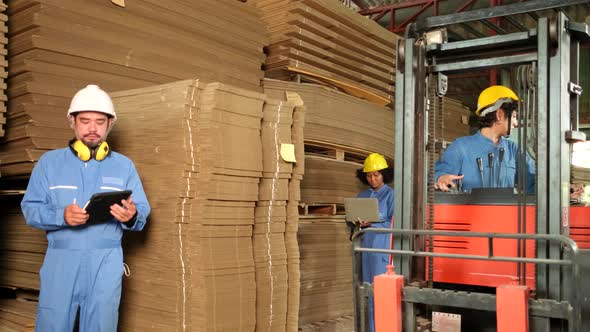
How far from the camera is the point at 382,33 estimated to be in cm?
812

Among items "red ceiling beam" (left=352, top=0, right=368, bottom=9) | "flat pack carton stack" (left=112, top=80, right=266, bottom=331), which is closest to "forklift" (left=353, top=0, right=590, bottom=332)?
"flat pack carton stack" (left=112, top=80, right=266, bottom=331)

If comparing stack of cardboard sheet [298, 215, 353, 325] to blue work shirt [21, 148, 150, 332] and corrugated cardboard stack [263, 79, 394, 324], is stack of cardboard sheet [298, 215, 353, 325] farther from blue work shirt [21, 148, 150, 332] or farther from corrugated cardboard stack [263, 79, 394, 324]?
blue work shirt [21, 148, 150, 332]

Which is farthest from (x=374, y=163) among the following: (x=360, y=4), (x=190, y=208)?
(x=360, y=4)

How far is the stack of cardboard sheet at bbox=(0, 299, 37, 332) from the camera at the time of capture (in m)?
4.32

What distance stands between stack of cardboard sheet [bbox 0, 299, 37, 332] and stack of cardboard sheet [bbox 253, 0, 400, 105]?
363cm

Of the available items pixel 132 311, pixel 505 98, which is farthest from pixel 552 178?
pixel 132 311

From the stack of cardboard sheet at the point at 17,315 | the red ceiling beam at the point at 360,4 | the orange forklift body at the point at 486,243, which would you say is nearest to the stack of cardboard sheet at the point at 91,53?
the stack of cardboard sheet at the point at 17,315

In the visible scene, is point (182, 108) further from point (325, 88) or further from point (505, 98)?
point (325, 88)

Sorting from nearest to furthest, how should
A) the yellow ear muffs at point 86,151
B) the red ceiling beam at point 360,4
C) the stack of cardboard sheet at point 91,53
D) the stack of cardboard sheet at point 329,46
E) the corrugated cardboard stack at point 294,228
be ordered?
the yellow ear muffs at point 86,151 → the stack of cardboard sheet at point 91,53 → the corrugated cardboard stack at point 294,228 → the stack of cardboard sheet at point 329,46 → the red ceiling beam at point 360,4

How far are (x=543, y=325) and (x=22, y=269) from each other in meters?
3.83

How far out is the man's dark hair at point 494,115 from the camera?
4.06 meters

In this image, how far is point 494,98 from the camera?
4078 millimetres

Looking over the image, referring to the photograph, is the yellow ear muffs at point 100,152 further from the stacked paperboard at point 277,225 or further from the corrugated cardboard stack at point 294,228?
the corrugated cardboard stack at point 294,228

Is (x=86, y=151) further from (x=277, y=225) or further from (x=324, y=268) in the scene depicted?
(x=324, y=268)
